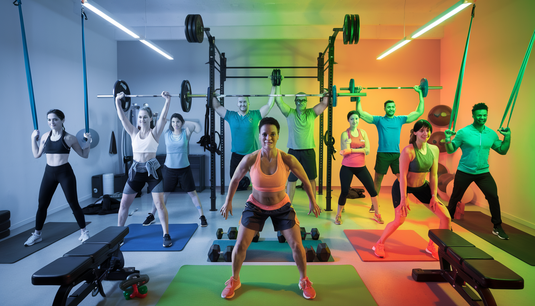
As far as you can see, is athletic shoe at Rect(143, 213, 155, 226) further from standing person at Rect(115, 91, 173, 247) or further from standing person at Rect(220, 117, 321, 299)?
standing person at Rect(220, 117, 321, 299)

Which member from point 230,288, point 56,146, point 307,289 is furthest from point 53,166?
point 307,289

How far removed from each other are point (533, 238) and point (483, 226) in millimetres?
503

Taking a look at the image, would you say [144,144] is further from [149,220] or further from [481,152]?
Answer: [481,152]

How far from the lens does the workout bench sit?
1.71m

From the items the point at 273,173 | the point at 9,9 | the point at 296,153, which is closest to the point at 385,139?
the point at 296,153

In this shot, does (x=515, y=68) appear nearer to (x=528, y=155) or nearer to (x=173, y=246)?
(x=528, y=155)

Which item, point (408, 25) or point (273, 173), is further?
point (408, 25)

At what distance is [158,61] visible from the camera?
20.2ft

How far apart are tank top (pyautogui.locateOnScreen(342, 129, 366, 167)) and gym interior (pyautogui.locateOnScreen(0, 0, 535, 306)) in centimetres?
60

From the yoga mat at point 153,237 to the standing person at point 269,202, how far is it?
1281mm

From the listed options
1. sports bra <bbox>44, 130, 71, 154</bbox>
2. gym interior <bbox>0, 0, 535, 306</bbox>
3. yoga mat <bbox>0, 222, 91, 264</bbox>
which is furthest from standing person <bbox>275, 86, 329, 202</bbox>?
yoga mat <bbox>0, 222, 91, 264</bbox>

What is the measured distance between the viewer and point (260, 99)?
612 cm

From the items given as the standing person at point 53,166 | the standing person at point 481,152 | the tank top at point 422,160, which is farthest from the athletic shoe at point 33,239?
the standing person at point 481,152

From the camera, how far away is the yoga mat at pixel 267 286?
209 centimetres
